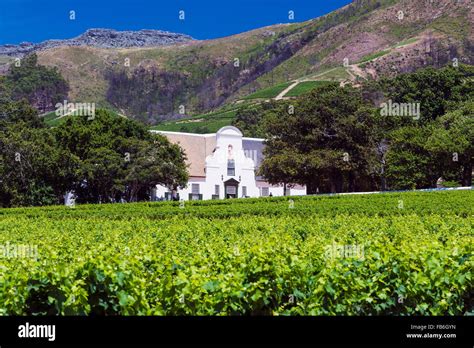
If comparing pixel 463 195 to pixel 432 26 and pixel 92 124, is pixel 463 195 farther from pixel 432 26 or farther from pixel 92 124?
pixel 432 26

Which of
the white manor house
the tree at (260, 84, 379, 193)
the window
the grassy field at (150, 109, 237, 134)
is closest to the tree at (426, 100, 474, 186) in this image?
the tree at (260, 84, 379, 193)

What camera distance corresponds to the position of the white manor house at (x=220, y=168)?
73.6 metres

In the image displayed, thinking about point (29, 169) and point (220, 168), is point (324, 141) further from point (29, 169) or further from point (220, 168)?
point (29, 169)

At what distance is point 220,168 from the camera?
74125 millimetres

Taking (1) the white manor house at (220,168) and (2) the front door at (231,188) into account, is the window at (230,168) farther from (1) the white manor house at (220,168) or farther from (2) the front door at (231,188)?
(2) the front door at (231,188)

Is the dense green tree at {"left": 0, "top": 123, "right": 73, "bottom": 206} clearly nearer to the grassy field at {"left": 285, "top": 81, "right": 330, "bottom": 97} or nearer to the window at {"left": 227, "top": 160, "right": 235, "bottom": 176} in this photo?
the window at {"left": 227, "top": 160, "right": 235, "bottom": 176}

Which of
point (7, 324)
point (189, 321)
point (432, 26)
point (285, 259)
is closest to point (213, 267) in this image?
point (285, 259)

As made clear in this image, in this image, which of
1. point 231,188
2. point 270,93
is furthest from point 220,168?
point 270,93

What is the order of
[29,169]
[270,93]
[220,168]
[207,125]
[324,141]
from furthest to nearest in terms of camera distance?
1. [270,93]
2. [207,125]
3. [220,168]
4. [324,141]
5. [29,169]

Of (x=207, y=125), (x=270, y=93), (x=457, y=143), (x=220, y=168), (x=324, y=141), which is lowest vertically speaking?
(x=220, y=168)

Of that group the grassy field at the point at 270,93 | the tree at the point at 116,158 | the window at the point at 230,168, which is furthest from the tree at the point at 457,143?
the grassy field at the point at 270,93

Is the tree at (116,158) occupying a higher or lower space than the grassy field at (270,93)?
lower

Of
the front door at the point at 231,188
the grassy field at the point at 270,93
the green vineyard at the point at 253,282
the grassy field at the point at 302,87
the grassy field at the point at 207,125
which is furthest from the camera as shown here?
the grassy field at the point at 270,93

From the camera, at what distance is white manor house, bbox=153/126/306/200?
242ft
